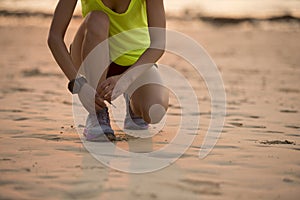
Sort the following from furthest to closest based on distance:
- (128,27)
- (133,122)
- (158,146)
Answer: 1. (133,122)
2. (128,27)
3. (158,146)

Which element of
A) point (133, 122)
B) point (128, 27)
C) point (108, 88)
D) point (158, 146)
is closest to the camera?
point (108, 88)

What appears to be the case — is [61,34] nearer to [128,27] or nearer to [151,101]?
[128,27]

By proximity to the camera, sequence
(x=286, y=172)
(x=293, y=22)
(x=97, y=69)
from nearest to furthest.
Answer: (x=286, y=172)
(x=97, y=69)
(x=293, y=22)

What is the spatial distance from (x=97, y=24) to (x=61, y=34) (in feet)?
0.88

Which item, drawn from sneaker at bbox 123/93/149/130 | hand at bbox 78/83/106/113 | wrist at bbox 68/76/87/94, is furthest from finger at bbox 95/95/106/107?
sneaker at bbox 123/93/149/130

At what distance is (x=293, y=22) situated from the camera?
31.9 m

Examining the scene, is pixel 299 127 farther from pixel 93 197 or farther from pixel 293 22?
pixel 293 22

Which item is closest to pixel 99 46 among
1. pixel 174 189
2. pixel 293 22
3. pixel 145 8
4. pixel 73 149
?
pixel 145 8

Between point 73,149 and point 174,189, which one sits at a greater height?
point 174,189

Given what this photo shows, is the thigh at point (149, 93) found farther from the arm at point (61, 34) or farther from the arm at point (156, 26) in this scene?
the arm at point (61, 34)

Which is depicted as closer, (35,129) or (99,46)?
(99,46)

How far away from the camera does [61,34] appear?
3.21 metres

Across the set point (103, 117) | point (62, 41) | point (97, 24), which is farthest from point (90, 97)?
point (97, 24)

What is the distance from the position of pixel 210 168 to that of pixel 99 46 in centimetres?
104
